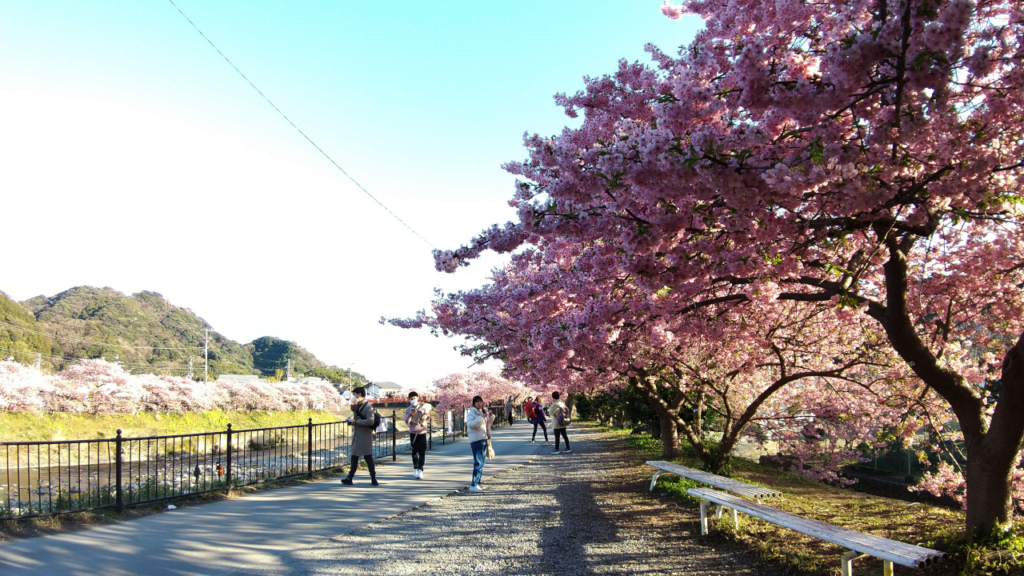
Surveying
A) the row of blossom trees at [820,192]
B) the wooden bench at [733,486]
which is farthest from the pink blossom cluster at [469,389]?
the row of blossom trees at [820,192]

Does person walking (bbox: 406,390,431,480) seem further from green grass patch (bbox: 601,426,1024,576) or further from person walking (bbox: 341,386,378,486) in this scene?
green grass patch (bbox: 601,426,1024,576)

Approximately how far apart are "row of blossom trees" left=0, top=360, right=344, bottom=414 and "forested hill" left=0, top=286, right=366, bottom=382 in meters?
27.4

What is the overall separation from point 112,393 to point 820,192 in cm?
4105

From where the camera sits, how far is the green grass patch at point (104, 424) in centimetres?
2892

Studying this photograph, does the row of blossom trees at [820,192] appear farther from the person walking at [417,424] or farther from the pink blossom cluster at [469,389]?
the pink blossom cluster at [469,389]

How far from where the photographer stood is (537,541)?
264 inches

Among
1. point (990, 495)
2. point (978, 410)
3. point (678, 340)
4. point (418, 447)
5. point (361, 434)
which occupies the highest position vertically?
point (678, 340)

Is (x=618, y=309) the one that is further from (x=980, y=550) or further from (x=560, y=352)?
(x=980, y=550)

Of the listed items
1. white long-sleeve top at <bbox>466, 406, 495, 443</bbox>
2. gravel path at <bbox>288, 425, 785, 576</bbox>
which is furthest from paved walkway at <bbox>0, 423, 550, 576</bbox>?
white long-sleeve top at <bbox>466, 406, 495, 443</bbox>

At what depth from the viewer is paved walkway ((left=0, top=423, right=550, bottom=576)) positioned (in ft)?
18.1

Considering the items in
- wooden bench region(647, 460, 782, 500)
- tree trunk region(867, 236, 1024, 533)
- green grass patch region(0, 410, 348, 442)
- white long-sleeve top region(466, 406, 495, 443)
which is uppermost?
tree trunk region(867, 236, 1024, 533)

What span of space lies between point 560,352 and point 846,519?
165 inches

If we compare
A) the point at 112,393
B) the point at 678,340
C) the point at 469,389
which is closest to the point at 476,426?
the point at 678,340

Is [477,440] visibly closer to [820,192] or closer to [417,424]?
Answer: [417,424]
